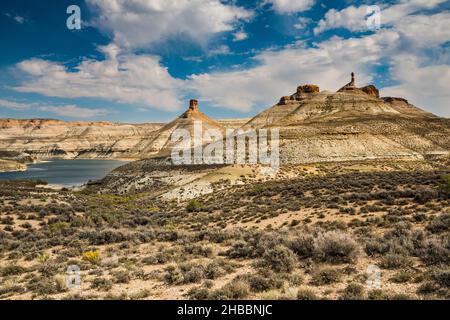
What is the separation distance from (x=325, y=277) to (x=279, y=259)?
1458mm

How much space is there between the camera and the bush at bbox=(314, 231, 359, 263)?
26.8ft

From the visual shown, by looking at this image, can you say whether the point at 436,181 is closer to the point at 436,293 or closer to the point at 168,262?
the point at 436,293

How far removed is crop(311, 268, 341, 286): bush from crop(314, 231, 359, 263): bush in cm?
98

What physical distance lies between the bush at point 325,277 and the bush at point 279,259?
838mm

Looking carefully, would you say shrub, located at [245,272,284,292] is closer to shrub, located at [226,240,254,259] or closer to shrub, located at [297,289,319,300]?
shrub, located at [297,289,319,300]

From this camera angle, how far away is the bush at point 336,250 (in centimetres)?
816

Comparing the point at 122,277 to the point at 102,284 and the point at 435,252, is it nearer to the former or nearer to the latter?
the point at 102,284

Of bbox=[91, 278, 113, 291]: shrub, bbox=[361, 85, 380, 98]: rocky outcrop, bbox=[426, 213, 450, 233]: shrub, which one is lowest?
bbox=[91, 278, 113, 291]: shrub

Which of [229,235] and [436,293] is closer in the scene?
[436,293]

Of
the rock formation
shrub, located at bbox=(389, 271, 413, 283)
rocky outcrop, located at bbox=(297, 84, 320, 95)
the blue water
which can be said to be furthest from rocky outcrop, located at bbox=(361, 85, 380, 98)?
shrub, located at bbox=(389, 271, 413, 283)

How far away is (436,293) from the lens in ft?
19.4

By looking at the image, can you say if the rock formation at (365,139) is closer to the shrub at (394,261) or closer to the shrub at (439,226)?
the shrub at (439,226)
